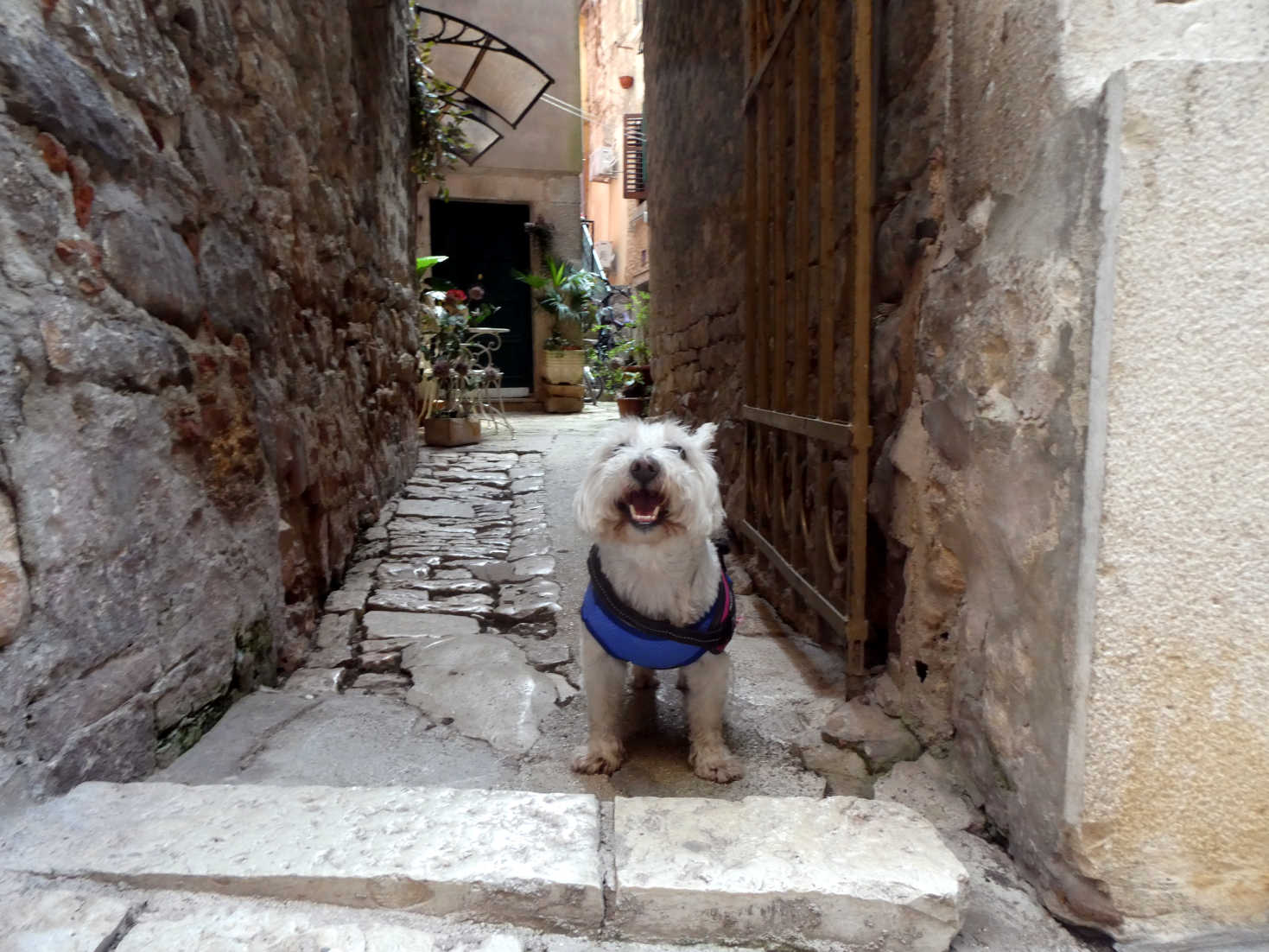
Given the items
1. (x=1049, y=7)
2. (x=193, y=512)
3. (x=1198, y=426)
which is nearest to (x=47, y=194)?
(x=193, y=512)

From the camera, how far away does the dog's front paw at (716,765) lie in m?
1.95

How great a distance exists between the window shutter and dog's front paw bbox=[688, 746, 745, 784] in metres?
17.3

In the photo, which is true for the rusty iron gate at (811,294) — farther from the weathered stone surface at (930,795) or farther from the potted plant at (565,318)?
the potted plant at (565,318)

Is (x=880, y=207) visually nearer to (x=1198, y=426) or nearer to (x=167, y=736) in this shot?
(x=1198, y=426)

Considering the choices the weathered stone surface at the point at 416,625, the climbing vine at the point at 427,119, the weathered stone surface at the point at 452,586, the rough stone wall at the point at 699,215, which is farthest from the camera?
the climbing vine at the point at 427,119

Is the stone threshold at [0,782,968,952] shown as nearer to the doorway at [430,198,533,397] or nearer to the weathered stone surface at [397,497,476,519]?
the weathered stone surface at [397,497,476,519]

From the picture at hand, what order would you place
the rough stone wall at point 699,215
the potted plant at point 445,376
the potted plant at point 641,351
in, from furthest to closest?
the potted plant at point 641,351 < the potted plant at point 445,376 < the rough stone wall at point 699,215

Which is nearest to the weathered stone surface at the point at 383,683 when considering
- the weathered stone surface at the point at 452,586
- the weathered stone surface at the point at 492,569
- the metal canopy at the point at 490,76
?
the weathered stone surface at the point at 452,586

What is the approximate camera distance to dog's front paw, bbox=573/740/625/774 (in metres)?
1.97

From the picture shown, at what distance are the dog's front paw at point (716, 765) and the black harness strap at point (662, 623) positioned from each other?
27cm

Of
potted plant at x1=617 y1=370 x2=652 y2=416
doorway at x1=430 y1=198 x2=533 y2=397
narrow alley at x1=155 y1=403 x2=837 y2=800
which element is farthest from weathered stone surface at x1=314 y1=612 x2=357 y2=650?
doorway at x1=430 y1=198 x2=533 y2=397

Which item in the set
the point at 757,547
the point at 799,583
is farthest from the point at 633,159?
the point at 799,583

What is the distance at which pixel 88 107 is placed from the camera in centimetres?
155

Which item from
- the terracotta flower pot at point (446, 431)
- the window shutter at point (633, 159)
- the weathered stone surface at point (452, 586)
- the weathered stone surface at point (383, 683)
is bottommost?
the weathered stone surface at point (383, 683)
